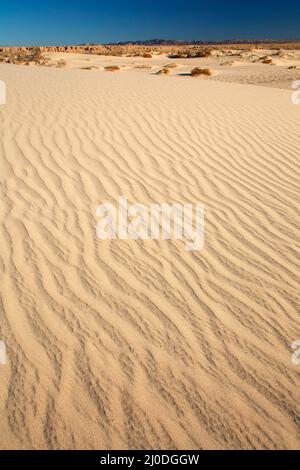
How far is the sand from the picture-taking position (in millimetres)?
1944

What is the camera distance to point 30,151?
5000mm

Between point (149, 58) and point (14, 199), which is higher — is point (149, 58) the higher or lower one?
the higher one

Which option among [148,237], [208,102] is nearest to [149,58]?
[208,102]

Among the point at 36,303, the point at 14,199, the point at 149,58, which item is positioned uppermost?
the point at 149,58

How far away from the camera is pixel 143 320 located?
8.32 ft

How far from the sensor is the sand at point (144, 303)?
6.38 ft

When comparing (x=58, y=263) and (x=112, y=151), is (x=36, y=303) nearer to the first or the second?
(x=58, y=263)

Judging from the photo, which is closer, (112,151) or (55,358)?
(55,358)

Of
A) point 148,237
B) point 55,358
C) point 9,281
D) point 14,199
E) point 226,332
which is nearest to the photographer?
point 55,358

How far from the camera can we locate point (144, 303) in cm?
268

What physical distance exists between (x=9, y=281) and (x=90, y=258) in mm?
698
